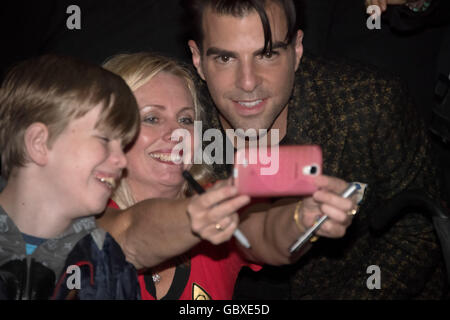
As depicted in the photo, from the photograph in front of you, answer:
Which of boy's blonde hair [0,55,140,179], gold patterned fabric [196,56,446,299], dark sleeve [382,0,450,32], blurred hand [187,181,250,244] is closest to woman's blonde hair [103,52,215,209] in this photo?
gold patterned fabric [196,56,446,299]

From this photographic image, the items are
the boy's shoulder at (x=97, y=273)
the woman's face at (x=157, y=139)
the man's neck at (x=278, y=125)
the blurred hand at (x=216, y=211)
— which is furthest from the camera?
the man's neck at (x=278, y=125)

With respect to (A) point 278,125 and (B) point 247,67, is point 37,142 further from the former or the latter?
(A) point 278,125

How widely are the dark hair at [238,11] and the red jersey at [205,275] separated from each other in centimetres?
64

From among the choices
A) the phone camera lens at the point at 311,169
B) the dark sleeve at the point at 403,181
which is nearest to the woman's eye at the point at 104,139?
the phone camera lens at the point at 311,169

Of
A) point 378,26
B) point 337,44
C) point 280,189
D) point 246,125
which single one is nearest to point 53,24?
point 246,125

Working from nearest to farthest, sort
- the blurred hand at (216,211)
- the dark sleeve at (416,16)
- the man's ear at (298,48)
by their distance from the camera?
the blurred hand at (216,211)
the man's ear at (298,48)
the dark sleeve at (416,16)

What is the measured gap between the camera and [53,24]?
7.83 feet

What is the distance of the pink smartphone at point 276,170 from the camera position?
1.13 metres

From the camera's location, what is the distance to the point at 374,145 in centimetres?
193

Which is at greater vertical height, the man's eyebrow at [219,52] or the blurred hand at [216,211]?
the man's eyebrow at [219,52]

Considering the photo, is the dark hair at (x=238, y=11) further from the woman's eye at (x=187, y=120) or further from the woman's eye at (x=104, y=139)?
the woman's eye at (x=104, y=139)

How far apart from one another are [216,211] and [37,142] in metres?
0.50

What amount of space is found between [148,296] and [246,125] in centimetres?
67

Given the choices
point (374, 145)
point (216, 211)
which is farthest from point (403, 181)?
point (216, 211)
